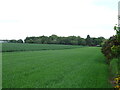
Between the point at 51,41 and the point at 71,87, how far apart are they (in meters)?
92.5

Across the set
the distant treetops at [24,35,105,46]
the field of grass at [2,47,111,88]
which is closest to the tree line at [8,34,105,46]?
the distant treetops at [24,35,105,46]

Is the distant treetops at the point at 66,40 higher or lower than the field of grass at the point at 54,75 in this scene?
higher

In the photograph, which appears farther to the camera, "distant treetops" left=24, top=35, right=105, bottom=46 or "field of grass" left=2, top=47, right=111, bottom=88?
"distant treetops" left=24, top=35, right=105, bottom=46

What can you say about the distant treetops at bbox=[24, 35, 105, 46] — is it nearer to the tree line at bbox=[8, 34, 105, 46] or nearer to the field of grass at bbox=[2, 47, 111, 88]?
the tree line at bbox=[8, 34, 105, 46]

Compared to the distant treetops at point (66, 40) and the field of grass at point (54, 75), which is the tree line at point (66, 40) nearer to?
the distant treetops at point (66, 40)

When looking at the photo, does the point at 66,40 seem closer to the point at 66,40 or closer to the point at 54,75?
the point at 66,40

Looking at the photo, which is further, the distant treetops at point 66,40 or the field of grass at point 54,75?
the distant treetops at point 66,40

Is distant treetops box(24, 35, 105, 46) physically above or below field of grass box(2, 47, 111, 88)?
above

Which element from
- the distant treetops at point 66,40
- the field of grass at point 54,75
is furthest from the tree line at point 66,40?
the field of grass at point 54,75

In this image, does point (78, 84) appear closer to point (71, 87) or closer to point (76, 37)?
point (71, 87)

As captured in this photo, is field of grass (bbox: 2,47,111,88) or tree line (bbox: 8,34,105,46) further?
tree line (bbox: 8,34,105,46)

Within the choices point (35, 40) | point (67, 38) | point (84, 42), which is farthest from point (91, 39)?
point (35, 40)

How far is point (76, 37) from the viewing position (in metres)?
113

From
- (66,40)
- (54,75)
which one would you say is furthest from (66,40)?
(54,75)
